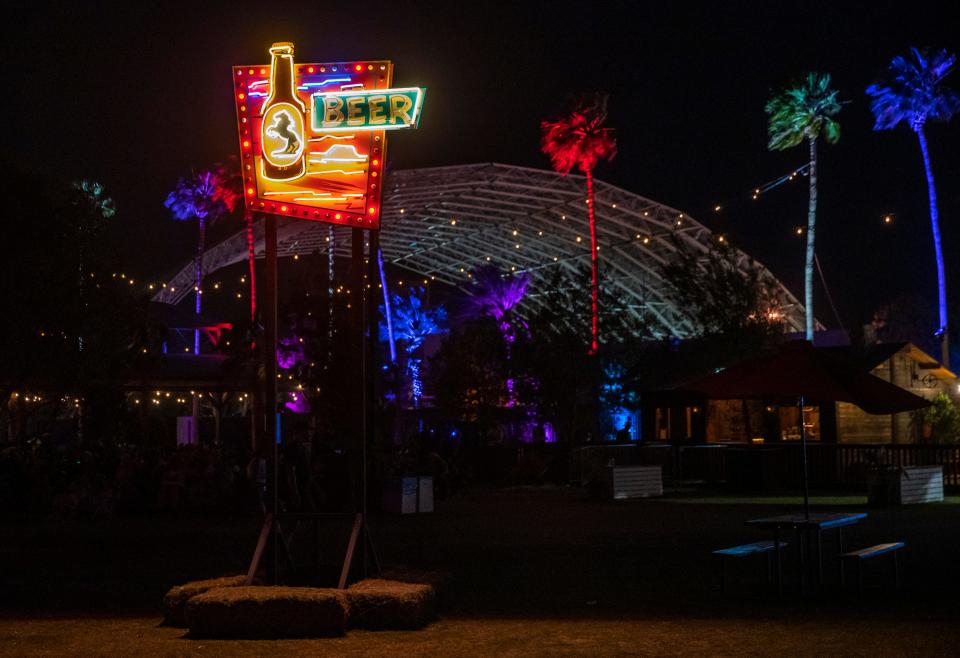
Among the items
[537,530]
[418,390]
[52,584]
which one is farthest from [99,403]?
[418,390]

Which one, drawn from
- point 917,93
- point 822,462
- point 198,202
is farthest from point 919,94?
point 198,202

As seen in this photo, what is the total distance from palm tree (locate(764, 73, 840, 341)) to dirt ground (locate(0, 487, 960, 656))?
2660 cm

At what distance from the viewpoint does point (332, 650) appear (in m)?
7.96

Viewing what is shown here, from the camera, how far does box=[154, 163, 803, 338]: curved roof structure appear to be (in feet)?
180

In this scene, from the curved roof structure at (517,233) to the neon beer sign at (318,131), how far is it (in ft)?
118

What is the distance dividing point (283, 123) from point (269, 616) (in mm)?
4206

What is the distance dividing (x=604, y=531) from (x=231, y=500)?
29.5 feet

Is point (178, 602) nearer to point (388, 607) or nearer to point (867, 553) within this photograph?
point (388, 607)

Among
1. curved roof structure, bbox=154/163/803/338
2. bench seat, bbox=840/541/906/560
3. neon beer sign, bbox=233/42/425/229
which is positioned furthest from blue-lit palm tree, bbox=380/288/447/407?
neon beer sign, bbox=233/42/425/229

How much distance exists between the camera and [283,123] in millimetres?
9938

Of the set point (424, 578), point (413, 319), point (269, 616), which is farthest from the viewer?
point (413, 319)

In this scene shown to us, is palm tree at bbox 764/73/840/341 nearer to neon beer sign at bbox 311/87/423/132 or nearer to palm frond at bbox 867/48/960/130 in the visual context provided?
palm frond at bbox 867/48/960/130

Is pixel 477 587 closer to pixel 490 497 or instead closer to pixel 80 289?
pixel 80 289

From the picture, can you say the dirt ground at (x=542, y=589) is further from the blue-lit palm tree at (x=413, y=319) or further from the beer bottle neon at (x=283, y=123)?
the blue-lit palm tree at (x=413, y=319)
